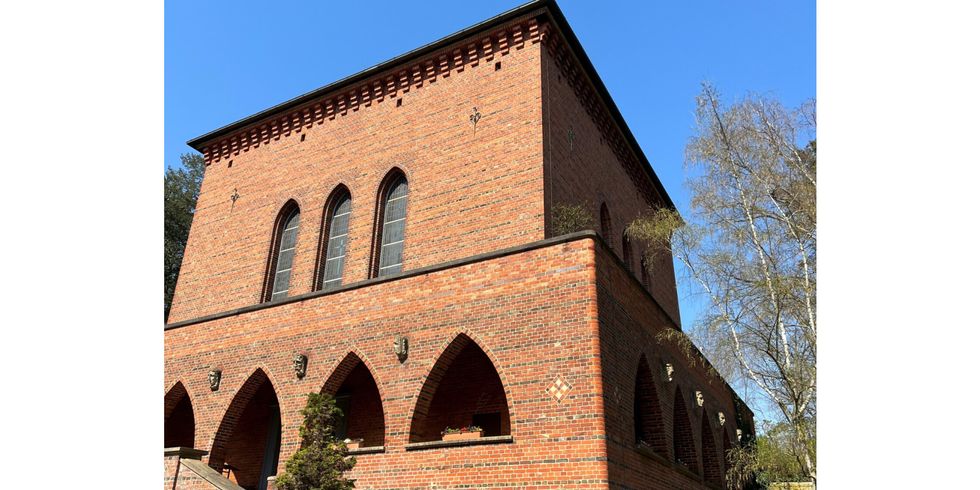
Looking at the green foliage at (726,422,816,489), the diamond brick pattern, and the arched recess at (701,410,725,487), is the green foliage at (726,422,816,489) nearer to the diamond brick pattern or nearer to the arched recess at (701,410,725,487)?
the arched recess at (701,410,725,487)

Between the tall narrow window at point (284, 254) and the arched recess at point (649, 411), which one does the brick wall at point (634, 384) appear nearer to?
the arched recess at point (649, 411)

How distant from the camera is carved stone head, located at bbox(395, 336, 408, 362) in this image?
33.9 feet

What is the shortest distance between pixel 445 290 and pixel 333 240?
5679 millimetres

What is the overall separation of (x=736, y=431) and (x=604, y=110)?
1117 cm

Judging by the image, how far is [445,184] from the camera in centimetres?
1334

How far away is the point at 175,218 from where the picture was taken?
33188mm

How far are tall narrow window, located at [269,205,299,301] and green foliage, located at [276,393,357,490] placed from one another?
18.9ft

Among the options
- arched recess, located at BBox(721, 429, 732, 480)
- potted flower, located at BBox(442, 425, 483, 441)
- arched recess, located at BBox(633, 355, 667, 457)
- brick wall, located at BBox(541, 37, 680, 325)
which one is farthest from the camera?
arched recess, located at BBox(721, 429, 732, 480)

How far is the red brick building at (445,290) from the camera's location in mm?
9117

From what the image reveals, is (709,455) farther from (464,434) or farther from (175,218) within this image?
(175,218)

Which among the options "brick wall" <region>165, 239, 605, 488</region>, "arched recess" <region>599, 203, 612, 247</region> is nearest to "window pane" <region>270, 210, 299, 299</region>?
"brick wall" <region>165, 239, 605, 488</region>
